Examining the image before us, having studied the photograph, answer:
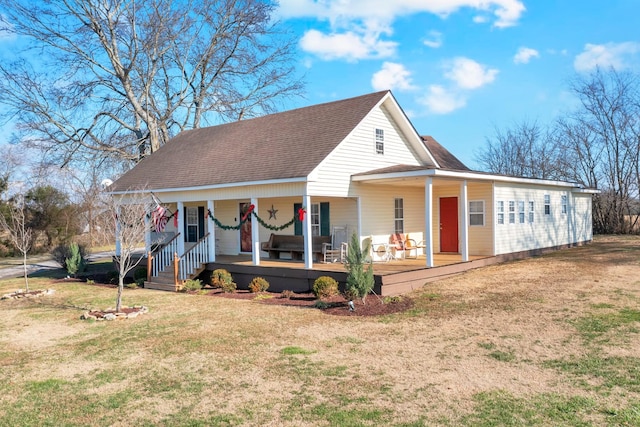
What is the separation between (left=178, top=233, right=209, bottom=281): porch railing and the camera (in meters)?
17.1

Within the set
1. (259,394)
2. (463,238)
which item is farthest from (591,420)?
(463,238)

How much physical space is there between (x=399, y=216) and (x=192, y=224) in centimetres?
→ 881

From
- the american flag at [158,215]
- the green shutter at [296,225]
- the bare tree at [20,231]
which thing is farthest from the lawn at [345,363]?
the american flag at [158,215]

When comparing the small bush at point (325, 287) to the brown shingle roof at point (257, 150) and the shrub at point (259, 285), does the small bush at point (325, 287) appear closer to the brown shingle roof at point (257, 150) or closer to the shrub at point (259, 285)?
the shrub at point (259, 285)

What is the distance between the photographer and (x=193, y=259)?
17.3 m

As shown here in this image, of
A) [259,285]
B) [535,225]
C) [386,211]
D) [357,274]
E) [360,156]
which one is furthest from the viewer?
[535,225]

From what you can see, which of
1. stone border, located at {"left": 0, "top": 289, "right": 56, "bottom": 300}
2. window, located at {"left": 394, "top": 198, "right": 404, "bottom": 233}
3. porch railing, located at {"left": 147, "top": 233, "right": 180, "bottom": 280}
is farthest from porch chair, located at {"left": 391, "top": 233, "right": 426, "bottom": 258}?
stone border, located at {"left": 0, "top": 289, "right": 56, "bottom": 300}

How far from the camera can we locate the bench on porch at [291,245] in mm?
16844

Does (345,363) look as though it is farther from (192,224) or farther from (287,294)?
(192,224)

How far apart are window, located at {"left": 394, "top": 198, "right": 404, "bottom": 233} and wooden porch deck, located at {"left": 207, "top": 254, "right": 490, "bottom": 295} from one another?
130 cm

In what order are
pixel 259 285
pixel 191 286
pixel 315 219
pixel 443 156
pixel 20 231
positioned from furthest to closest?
pixel 443 156 < pixel 20 231 < pixel 315 219 < pixel 191 286 < pixel 259 285

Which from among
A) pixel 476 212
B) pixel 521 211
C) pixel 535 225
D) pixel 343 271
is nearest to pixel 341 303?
pixel 343 271

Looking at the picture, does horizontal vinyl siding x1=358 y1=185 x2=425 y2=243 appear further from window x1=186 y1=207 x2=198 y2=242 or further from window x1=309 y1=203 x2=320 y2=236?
window x1=186 y1=207 x2=198 y2=242

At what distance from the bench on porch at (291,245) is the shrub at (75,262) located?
8513 millimetres
